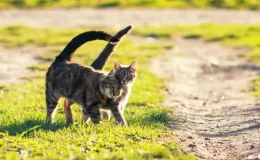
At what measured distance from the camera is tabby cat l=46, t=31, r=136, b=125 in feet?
33.0

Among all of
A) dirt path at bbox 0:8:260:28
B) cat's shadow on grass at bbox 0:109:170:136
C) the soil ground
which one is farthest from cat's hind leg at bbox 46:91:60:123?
dirt path at bbox 0:8:260:28

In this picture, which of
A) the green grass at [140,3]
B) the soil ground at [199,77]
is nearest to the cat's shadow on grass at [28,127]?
the soil ground at [199,77]

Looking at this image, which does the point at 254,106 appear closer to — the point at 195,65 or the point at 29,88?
the point at 29,88

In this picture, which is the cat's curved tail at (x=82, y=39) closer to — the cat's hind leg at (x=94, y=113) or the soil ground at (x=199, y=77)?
the cat's hind leg at (x=94, y=113)

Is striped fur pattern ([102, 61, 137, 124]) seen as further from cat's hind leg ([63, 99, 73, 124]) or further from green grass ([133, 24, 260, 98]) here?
green grass ([133, 24, 260, 98])

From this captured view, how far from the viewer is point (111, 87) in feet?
32.8

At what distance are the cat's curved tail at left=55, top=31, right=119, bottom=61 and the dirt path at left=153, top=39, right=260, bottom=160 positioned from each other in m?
1.79

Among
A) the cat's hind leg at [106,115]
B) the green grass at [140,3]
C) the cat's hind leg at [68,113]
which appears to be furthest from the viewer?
the green grass at [140,3]

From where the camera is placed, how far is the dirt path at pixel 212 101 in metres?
9.56

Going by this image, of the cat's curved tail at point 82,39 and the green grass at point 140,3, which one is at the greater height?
the cat's curved tail at point 82,39

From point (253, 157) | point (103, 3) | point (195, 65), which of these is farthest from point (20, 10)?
point (253, 157)

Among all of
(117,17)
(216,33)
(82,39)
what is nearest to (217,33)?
(216,33)

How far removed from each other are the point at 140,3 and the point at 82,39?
35.9m

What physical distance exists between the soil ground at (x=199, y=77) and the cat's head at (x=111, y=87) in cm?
113
